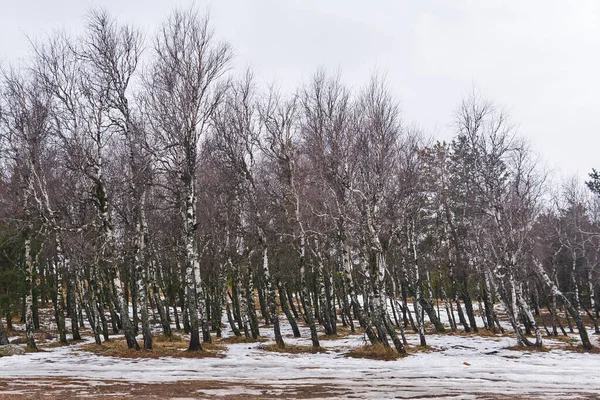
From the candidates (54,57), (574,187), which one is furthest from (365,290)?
(574,187)

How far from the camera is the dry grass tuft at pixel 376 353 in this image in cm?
1710

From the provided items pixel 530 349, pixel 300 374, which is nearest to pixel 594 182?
pixel 530 349

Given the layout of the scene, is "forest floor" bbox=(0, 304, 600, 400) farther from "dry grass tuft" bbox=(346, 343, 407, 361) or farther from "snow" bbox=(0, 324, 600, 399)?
"dry grass tuft" bbox=(346, 343, 407, 361)

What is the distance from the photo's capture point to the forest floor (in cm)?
930

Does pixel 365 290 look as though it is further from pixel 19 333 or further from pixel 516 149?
pixel 19 333

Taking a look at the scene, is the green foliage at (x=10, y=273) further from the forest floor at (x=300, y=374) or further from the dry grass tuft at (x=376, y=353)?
the dry grass tuft at (x=376, y=353)

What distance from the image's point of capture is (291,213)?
24516mm

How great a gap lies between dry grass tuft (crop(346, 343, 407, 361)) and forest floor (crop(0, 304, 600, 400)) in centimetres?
45

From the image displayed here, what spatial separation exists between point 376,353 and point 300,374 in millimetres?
5825

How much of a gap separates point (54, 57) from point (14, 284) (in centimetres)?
1412

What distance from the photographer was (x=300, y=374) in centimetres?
1262

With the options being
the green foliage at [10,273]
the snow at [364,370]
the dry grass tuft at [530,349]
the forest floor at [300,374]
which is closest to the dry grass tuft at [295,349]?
the forest floor at [300,374]

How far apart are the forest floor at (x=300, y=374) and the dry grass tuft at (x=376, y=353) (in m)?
0.45

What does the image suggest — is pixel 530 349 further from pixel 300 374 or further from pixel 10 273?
pixel 10 273
